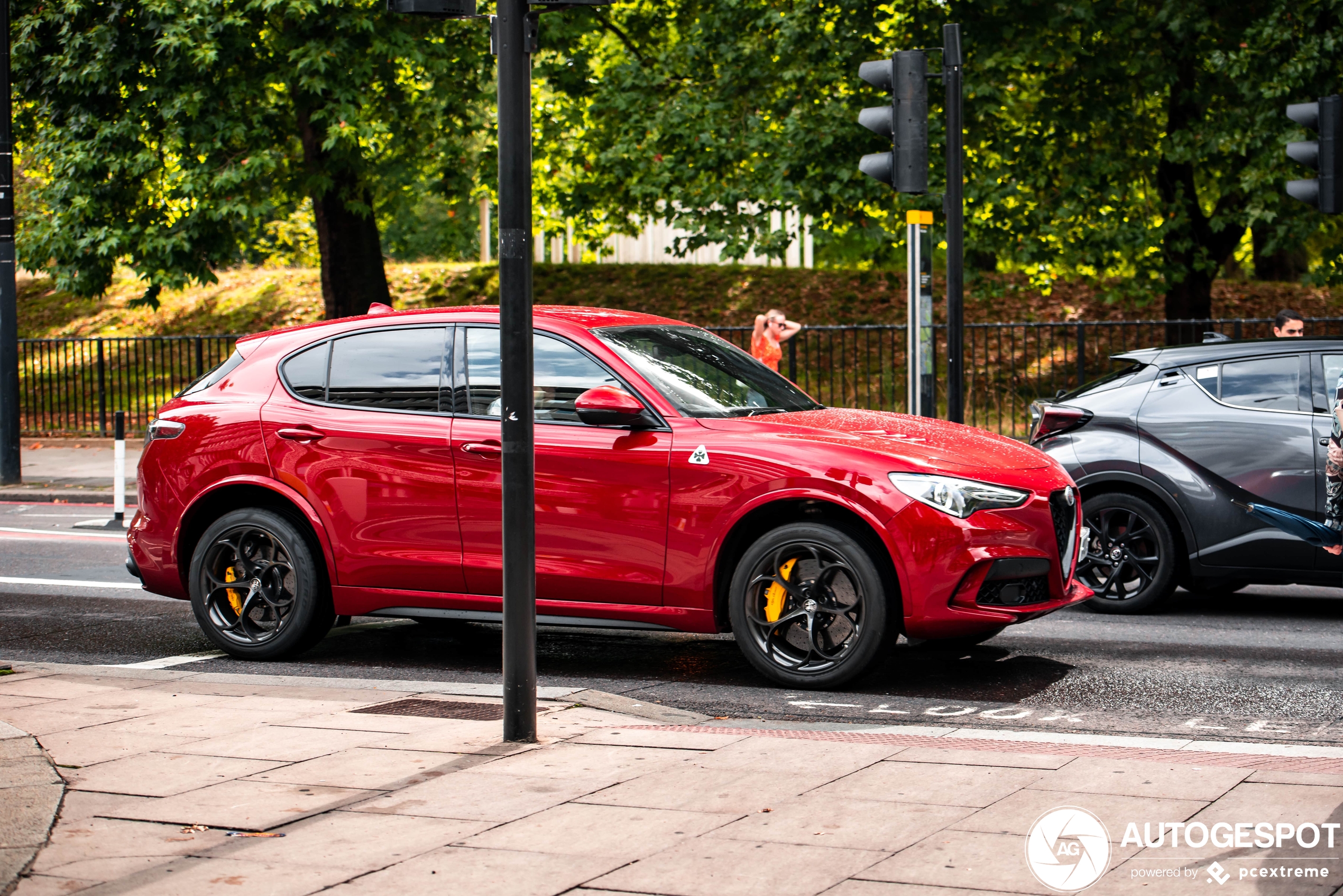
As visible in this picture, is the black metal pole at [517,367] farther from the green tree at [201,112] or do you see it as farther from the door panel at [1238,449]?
the green tree at [201,112]

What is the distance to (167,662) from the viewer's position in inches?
328

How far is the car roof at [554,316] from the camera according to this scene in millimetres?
7965

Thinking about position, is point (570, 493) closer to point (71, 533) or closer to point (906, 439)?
point (906, 439)

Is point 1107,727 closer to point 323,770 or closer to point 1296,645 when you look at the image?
point 1296,645

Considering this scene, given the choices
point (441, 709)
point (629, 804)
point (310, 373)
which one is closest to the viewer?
point (629, 804)

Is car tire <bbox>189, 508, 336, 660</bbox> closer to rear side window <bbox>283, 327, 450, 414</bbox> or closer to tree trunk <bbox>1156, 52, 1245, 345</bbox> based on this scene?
rear side window <bbox>283, 327, 450, 414</bbox>

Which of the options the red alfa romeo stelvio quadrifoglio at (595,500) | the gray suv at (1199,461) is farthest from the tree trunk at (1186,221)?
the red alfa romeo stelvio quadrifoglio at (595,500)

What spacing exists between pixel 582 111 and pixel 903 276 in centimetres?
→ 604

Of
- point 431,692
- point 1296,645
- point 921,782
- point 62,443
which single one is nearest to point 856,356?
point 62,443

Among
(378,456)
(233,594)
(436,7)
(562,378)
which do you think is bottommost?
(233,594)

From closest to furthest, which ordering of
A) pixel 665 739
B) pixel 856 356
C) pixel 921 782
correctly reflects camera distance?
pixel 921 782 < pixel 665 739 < pixel 856 356

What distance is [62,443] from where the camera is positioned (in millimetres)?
24516

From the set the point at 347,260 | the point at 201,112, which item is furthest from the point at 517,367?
the point at 347,260

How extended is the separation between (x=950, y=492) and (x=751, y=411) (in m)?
1.20
